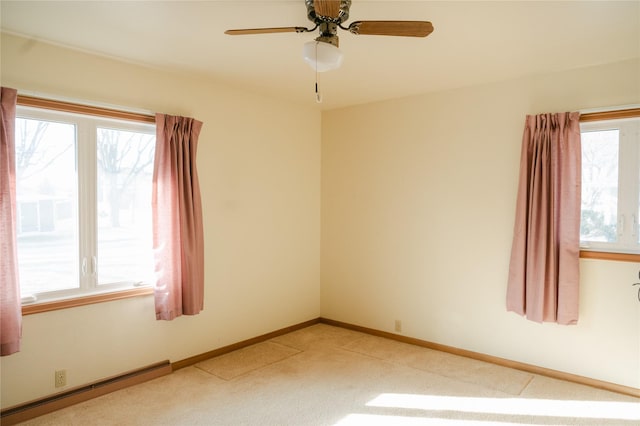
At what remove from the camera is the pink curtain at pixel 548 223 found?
3340 mm

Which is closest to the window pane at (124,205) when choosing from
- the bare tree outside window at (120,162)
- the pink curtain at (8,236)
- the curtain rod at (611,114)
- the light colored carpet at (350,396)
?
the bare tree outside window at (120,162)

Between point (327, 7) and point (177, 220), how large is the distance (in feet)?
7.28

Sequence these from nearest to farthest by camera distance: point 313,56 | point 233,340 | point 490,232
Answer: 1. point 313,56
2. point 490,232
3. point 233,340

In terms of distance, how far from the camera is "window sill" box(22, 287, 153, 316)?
2888mm

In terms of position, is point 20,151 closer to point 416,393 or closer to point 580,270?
point 416,393

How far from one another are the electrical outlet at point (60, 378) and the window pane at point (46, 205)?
0.61 meters

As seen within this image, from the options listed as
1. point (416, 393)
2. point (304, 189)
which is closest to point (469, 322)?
point (416, 393)

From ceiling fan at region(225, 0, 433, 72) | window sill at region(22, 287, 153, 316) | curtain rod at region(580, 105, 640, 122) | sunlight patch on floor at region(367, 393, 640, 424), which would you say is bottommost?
sunlight patch on floor at region(367, 393, 640, 424)

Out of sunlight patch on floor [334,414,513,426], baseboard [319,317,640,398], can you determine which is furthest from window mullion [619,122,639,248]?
sunlight patch on floor [334,414,513,426]

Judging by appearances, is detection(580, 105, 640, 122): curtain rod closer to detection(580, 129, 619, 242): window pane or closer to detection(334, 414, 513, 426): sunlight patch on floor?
detection(580, 129, 619, 242): window pane

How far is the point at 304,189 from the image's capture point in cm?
498

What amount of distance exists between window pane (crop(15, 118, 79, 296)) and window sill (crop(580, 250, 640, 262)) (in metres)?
4.00

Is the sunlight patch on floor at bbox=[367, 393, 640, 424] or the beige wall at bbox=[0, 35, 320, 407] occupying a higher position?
the beige wall at bbox=[0, 35, 320, 407]

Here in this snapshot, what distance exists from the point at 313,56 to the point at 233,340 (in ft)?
10.0
